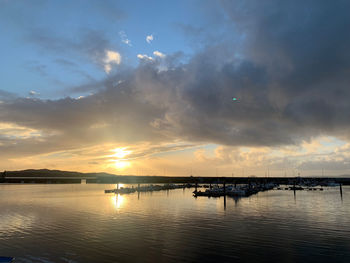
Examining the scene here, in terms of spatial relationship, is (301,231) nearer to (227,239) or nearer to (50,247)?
(227,239)

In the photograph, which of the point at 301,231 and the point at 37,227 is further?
the point at 37,227

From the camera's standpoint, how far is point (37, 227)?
115 feet

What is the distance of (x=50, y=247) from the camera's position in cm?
2541

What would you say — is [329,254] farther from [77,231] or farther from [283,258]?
[77,231]

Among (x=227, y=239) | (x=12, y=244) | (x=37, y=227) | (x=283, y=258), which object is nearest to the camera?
(x=283, y=258)

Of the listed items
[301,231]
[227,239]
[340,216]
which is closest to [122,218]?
[227,239]

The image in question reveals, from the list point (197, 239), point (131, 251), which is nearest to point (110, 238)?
point (131, 251)

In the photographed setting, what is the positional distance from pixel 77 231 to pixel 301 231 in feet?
96.2

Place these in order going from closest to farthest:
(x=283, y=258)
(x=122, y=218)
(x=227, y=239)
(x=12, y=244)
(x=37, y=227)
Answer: (x=283, y=258) < (x=12, y=244) < (x=227, y=239) < (x=37, y=227) < (x=122, y=218)

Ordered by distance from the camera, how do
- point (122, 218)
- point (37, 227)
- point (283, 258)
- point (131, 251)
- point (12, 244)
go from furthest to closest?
point (122, 218), point (37, 227), point (12, 244), point (131, 251), point (283, 258)

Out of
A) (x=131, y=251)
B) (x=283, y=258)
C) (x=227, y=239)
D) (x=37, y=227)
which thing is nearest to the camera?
(x=283, y=258)

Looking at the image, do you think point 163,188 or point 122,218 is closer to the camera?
point 122,218

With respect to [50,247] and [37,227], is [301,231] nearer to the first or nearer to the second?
[50,247]

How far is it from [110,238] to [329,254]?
2266 cm
